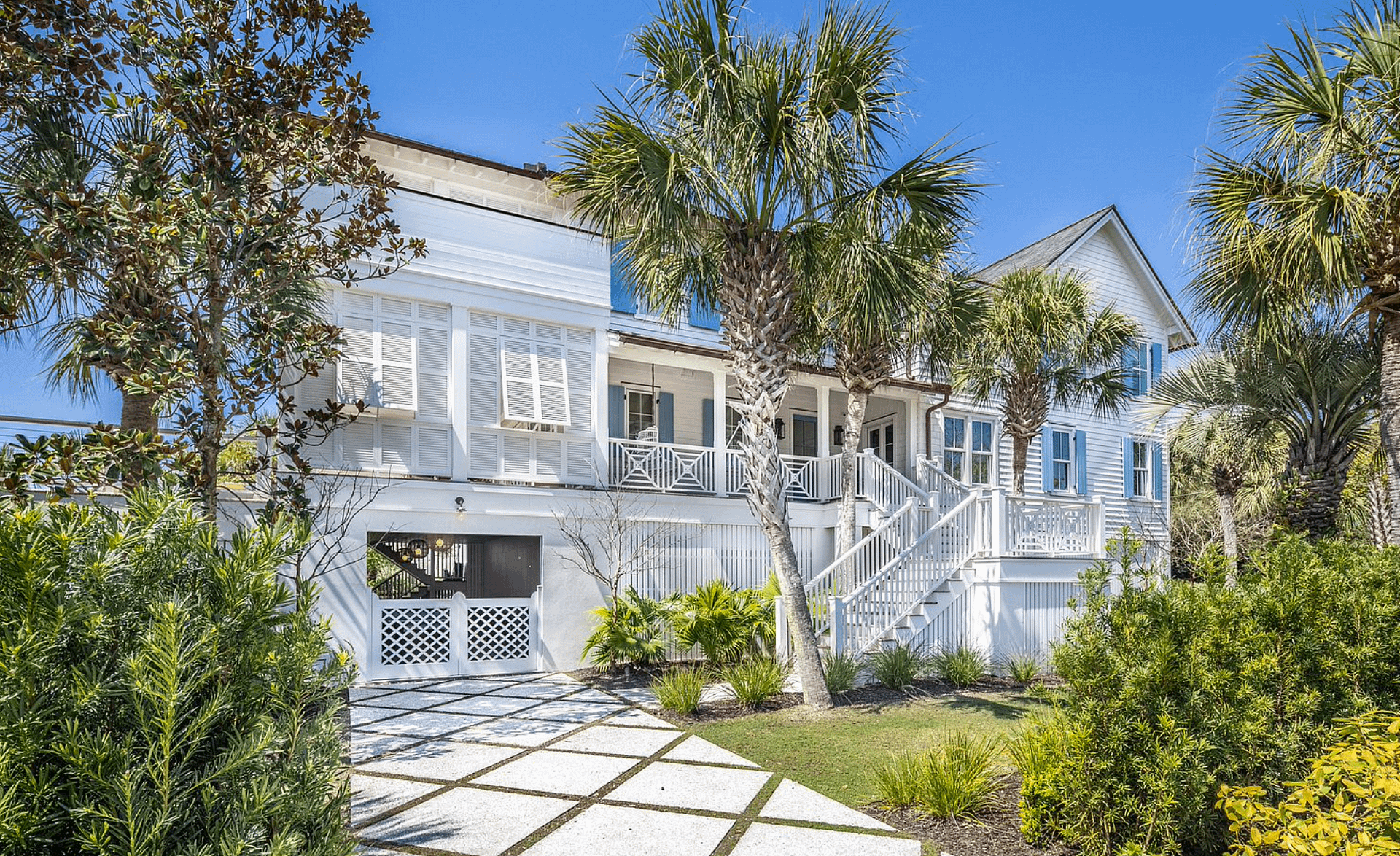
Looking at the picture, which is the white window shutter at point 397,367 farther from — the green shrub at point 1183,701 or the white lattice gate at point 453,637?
the green shrub at point 1183,701

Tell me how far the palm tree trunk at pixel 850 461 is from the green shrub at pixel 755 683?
12.9ft

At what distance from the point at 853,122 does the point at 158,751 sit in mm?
8281

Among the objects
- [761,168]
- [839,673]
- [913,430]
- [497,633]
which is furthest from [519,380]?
[913,430]

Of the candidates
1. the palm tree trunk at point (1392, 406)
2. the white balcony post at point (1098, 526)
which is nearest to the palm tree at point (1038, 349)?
the white balcony post at point (1098, 526)

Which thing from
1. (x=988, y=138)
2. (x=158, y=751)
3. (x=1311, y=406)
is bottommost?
(x=158, y=751)

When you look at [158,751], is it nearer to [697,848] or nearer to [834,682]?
[697,848]

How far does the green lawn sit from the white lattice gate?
4699 millimetres

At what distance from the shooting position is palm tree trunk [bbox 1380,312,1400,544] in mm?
7996

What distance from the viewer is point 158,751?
181cm

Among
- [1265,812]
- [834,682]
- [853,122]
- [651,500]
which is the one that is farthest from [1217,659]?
[651,500]

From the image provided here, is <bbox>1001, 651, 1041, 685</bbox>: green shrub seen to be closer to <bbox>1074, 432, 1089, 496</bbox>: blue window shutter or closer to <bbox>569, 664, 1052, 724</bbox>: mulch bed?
<bbox>569, 664, 1052, 724</bbox>: mulch bed

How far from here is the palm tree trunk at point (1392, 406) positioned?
800 cm

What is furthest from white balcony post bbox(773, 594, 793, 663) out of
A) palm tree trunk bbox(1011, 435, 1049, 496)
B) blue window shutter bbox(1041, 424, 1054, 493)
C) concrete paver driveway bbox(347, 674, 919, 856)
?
blue window shutter bbox(1041, 424, 1054, 493)

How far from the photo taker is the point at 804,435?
65.2 feet
